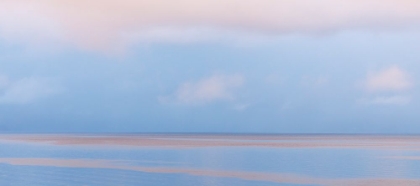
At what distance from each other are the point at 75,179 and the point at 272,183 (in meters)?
6.78

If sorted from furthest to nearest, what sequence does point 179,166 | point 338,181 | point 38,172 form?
1. point 179,166
2. point 38,172
3. point 338,181

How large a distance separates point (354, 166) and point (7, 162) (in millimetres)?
15758

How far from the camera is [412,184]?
19.3m

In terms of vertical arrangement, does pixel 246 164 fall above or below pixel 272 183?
above

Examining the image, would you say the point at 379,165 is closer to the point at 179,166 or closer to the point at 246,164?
the point at 246,164

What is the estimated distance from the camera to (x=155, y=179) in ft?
68.4

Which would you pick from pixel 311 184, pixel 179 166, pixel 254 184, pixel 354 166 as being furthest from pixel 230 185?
pixel 354 166

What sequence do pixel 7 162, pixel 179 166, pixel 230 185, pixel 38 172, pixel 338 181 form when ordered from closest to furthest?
pixel 230 185, pixel 338 181, pixel 38 172, pixel 179 166, pixel 7 162

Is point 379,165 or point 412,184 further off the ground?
point 379,165

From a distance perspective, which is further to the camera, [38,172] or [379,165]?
[379,165]

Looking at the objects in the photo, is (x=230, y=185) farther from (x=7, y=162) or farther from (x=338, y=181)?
(x=7, y=162)

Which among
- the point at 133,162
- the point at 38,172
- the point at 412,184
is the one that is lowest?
the point at 412,184

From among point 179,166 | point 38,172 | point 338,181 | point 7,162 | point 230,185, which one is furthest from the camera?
point 7,162

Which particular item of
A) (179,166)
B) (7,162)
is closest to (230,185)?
(179,166)
